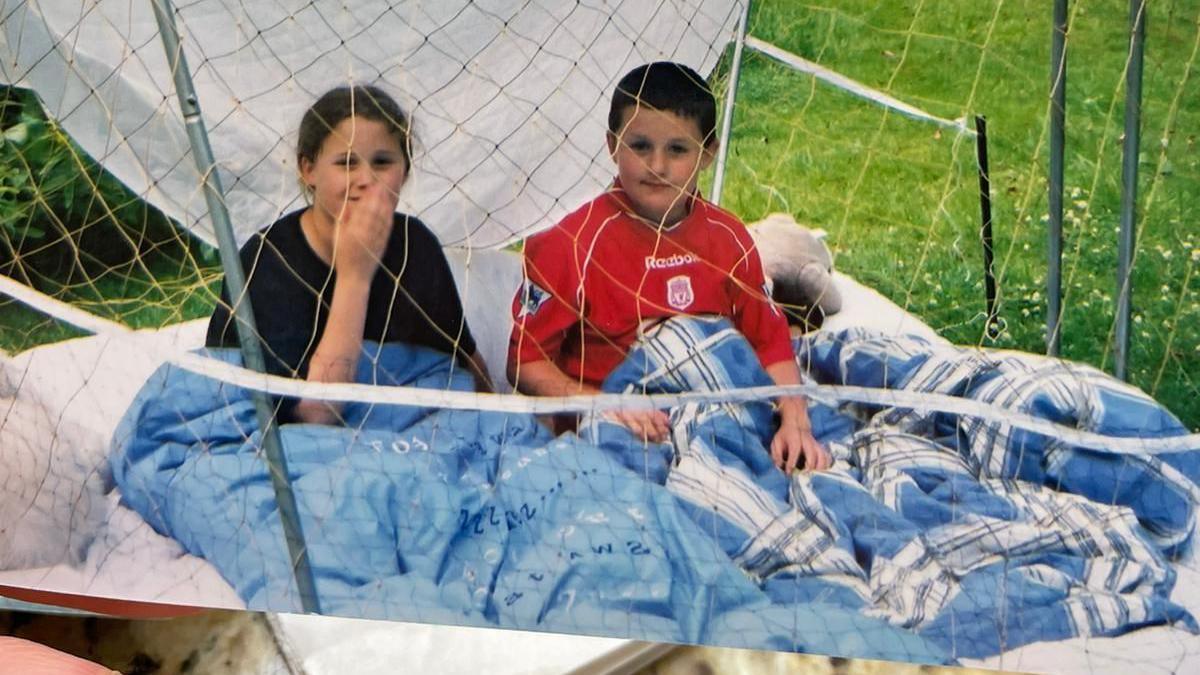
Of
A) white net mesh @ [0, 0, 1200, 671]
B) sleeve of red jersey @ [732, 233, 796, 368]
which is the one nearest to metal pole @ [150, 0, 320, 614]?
white net mesh @ [0, 0, 1200, 671]

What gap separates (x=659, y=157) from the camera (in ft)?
3.83

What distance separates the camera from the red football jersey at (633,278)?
1.18 m

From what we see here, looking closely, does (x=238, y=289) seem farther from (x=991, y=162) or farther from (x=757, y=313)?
(x=991, y=162)

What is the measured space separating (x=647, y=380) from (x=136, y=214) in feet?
1.85

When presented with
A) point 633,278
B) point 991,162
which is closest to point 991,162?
point 991,162

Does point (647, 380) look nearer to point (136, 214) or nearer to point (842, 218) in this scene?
point (842, 218)

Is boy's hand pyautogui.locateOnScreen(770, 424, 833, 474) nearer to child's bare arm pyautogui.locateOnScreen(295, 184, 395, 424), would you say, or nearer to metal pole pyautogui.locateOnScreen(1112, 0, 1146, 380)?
metal pole pyautogui.locateOnScreen(1112, 0, 1146, 380)

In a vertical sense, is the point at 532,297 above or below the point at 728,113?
below

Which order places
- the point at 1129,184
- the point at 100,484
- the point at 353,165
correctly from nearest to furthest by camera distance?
the point at 1129,184 → the point at 353,165 → the point at 100,484

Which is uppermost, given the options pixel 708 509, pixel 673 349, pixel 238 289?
pixel 238 289

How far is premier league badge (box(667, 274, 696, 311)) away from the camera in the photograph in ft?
3.90

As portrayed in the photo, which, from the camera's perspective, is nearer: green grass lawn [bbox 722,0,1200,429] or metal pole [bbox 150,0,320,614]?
green grass lawn [bbox 722,0,1200,429]

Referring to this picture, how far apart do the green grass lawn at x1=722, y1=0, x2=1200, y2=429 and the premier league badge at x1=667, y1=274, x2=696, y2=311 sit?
0.28 feet

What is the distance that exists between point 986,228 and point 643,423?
38 centimetres
